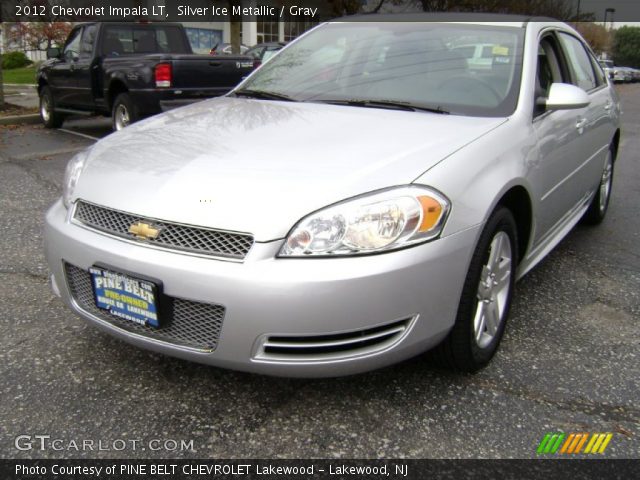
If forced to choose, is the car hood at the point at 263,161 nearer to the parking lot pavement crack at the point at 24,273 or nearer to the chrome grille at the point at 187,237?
the chrome grille at the point at 187,237

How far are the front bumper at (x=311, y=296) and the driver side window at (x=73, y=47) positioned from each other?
8.46 m

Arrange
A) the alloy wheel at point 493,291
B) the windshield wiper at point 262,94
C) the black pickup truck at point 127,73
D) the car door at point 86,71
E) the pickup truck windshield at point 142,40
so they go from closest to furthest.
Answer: the alloy wheel at point 493,291 < the windshield wiper at point 262,94 < the black pickup truck at point 127,73 < the car door at point 86,71 < the pickup truck windshield at point 142,40

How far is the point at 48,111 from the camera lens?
1048 cm

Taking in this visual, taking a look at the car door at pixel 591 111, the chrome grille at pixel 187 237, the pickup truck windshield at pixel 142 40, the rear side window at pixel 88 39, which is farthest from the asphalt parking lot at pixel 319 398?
the rear side window at pixel 88 39

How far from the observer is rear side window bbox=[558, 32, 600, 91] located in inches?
157

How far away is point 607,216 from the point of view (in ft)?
17.7

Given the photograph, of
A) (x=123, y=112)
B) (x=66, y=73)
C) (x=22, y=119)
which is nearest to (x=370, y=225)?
(x=123, y=112)

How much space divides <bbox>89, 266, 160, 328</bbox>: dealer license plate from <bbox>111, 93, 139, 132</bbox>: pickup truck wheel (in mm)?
6226

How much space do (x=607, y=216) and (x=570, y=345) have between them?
9.18 ft

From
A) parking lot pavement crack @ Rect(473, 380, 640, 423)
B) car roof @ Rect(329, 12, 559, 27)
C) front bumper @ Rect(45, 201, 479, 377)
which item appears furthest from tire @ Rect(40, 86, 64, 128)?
parking lot pavement crack @ Rect(473, 380, 640, 423)

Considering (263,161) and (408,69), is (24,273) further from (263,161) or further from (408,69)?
(408,69)

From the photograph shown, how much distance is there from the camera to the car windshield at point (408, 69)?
3.07 metres

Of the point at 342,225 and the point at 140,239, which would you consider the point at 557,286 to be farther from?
the point at 140,239

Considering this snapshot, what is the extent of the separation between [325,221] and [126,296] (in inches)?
31.1
